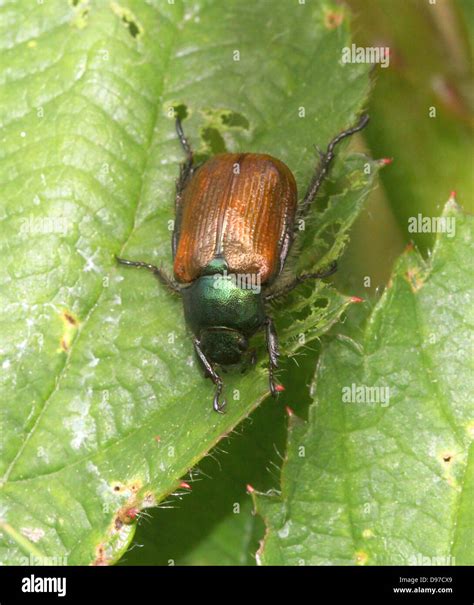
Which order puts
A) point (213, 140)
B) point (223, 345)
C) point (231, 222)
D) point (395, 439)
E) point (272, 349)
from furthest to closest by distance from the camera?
point (213, 140), point (231, 222), point (223, 345), point (272, 349), point (395, 439)

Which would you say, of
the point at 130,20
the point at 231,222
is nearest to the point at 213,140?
the point at 231,222

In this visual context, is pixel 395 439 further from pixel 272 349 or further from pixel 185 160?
pixel 185 160

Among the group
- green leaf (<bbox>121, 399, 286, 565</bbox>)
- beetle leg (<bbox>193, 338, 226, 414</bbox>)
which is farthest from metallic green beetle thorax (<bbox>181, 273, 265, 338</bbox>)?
green leaf (<bbox>121, 399, 286, 565</bbox>)

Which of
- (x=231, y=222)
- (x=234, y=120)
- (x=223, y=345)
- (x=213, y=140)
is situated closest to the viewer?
(x=223, y=345)

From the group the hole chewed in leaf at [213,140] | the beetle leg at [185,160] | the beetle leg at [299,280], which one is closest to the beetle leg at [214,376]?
the beetle leg at [299,280]

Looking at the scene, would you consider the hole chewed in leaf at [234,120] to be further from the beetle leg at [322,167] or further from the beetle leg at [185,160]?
the beetle leg at [322,167]
